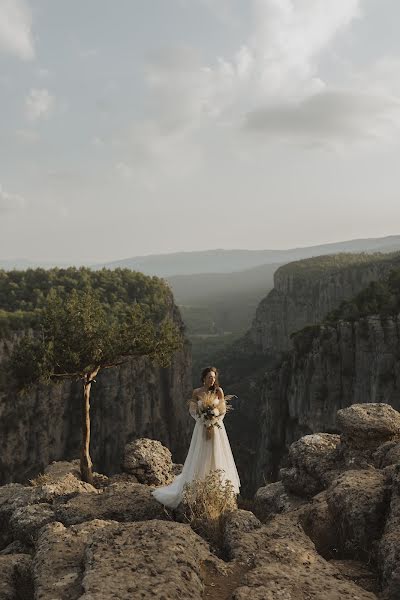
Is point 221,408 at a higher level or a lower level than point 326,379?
higher

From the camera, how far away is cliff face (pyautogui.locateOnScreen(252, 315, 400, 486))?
68.1 m

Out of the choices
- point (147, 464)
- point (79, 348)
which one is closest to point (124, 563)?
point (147, 464)

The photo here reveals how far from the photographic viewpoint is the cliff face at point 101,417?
244 feet

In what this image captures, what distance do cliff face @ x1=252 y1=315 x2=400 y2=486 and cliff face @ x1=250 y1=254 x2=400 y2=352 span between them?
8323cm

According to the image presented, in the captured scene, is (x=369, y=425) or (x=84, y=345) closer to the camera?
(x=369, y=425)

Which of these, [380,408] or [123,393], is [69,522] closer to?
[380,408]

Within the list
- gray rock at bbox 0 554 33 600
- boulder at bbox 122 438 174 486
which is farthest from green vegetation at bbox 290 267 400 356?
gray rock at bbox 0 554 33 600

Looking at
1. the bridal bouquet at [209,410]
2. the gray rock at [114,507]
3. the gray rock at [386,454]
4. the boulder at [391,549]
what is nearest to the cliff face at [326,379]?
the gray rock at [386,454]

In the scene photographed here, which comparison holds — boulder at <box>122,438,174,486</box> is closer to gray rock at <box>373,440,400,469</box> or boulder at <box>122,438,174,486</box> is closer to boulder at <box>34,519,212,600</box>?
gray rock at <box>373,440,400,469</box>

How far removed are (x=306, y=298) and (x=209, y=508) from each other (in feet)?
588

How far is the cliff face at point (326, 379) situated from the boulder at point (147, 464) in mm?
50913

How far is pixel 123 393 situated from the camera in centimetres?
9219

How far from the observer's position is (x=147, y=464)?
1994cm

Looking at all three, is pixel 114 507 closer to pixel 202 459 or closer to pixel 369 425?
pixel 202 459
